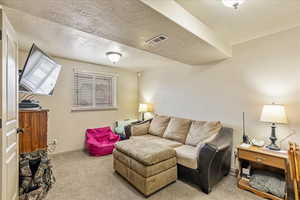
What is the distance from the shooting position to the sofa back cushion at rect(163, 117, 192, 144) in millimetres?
2982

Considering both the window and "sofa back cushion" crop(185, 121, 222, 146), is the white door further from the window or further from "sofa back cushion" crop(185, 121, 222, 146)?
"sofa back cushion" crop(185, 121, 222, 146)

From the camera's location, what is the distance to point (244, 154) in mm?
2119

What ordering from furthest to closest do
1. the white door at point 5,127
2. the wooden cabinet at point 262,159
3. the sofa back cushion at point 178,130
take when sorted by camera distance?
the sofa back cushion at point 178,130 → the wooden cabinet at point 262,159 → the white door at point 5,127

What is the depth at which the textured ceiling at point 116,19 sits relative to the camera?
122 centimetres

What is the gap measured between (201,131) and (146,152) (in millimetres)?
1243

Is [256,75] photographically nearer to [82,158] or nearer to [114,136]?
[114,136]

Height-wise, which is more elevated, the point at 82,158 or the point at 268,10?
the point at 268,10

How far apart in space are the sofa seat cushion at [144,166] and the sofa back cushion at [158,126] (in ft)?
3.82

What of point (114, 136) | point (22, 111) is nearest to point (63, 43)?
point (22, 111)

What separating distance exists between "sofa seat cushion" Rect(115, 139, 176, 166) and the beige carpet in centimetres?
47

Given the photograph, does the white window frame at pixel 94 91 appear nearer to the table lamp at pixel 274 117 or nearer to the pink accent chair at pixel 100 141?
the pink accent chair at pixel 100 141

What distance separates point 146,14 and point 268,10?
59.2 inches

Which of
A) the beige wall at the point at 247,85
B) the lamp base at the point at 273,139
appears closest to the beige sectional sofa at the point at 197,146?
the beige wall at the point at 247,85

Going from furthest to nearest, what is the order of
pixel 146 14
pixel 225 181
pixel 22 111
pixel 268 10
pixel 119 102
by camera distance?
1. pixel 119 102
2. pixel 225 181
3. pixel 22 111
4. pixel 268 10
5. pixel 146 14
